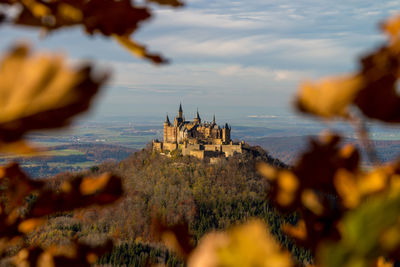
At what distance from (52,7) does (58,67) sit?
54 centimetres

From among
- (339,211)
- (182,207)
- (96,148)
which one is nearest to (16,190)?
(339,211)

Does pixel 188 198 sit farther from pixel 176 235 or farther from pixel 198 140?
pixel 176 235

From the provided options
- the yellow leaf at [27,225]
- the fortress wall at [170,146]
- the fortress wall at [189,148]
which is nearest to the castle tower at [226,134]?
the fortress wall at [189,148]

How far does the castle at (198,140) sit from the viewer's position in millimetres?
56438

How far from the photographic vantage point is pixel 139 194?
65.1 metres

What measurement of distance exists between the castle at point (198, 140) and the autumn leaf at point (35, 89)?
55459mm

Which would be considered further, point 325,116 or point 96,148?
point 96,148

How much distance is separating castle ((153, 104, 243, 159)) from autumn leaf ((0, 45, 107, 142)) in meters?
55.5

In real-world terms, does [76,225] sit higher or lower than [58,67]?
lower

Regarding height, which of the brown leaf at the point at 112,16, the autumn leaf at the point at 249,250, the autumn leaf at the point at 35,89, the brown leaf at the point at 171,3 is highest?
the brown leaf at the point at 171,3

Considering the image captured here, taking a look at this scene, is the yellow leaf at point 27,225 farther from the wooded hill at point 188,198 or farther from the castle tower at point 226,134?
the castle tower at point 226,134

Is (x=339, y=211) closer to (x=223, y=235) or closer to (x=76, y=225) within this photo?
(x=223, y=235)

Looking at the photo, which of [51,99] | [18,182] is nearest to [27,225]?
[18,182]

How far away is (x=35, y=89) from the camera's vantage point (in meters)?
0.70
